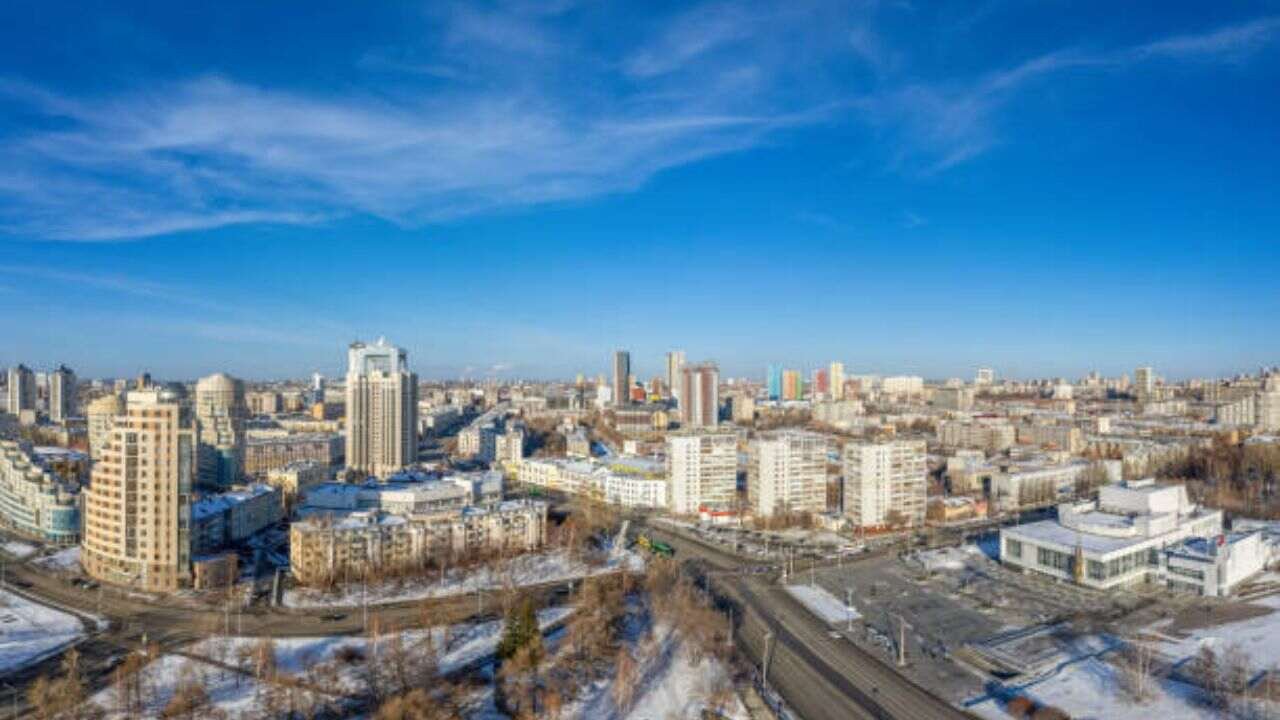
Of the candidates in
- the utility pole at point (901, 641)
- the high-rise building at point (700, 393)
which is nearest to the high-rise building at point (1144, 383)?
the high-rise building at point (700, 393)

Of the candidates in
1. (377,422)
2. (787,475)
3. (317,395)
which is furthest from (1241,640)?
(317,395)

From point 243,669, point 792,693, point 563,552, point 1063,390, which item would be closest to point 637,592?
point 563,552

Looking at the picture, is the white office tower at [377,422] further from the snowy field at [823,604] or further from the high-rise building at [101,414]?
the snowy field at [823,604]

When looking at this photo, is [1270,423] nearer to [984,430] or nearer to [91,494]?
[984,430]

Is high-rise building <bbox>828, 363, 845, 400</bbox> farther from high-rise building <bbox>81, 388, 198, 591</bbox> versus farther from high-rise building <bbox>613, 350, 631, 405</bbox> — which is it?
high-rise building <bbox>81, 388, 198, 591</bbox>

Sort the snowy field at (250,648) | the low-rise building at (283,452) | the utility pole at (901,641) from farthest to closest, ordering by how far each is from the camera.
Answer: the low-rise building at (283,452) < the utility pole at (901,641) < the snowy field at (250,648)

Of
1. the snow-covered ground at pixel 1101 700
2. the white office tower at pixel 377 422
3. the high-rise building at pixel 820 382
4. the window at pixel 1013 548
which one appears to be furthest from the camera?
the high-rise building at pixel 820 382

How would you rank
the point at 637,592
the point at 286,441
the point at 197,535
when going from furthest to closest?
the point at 286,441
the point at 197,535
the point at 637,592

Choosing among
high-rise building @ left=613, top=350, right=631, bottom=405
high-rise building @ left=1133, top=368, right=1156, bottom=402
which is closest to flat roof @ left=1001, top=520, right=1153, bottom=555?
high-rise building @ left=613, top=350, right=631, bottom=405
